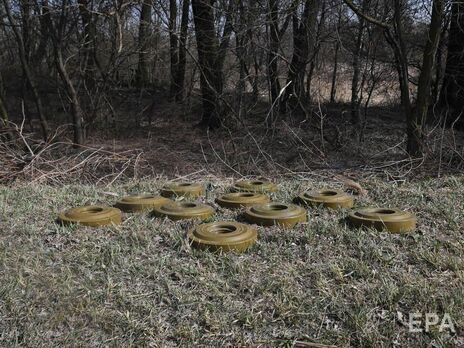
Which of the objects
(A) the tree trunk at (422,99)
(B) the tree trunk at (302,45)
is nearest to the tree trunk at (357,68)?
(B) the tree trunk at (302,45)

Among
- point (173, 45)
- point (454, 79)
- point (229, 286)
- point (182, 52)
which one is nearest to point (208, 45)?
point (182, 52)

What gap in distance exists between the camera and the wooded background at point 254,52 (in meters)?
8.60

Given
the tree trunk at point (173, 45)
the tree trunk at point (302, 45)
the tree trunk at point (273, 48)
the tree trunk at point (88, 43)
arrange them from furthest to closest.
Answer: the tree trunk at point (173, 45) < the tree trunk at point (88, 43) < the tree trunk at point (302, 45) < the tree trunk at point (273, 48)

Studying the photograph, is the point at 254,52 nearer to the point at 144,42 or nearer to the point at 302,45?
the point at 302,45

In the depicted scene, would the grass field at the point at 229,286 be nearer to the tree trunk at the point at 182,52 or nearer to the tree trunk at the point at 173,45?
the tree trunk at the point at 173,45

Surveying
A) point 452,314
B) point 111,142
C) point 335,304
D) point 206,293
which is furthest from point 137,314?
point 111,142

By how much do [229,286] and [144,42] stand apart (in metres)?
8.90

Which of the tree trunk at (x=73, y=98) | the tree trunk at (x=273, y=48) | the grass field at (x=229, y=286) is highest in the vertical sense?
the tree trunk at (x=273, y=48)

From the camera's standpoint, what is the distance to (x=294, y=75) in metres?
9.12

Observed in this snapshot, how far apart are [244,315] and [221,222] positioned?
1.30m

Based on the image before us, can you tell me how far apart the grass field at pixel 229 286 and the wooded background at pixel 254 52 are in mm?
3918

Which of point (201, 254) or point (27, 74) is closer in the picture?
point (201, 254)

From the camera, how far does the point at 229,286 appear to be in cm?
284

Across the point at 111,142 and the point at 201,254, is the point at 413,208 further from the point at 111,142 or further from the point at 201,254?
the point at 111,142
